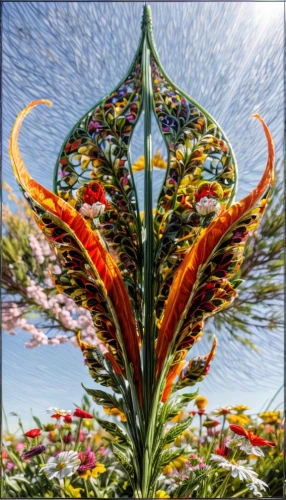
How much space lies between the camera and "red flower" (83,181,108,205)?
1173 millimetres

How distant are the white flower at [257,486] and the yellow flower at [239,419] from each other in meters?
0.16

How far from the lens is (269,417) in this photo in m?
1.46

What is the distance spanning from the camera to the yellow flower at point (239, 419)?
141cm

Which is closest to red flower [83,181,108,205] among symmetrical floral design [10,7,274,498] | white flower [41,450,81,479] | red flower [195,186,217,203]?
symmetrical floral design [10,7,274,498]

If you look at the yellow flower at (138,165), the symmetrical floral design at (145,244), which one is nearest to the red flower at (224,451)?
the symmetrical floral design at (145,244)

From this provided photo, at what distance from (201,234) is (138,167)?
14.7 inches

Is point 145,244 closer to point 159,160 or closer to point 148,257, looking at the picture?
point 148,257

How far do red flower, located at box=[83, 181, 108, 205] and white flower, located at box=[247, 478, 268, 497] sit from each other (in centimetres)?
65

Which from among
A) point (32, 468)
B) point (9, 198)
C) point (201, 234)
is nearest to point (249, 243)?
point (201, 234)

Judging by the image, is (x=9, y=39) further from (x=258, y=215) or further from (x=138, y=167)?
(x=258, y=215)

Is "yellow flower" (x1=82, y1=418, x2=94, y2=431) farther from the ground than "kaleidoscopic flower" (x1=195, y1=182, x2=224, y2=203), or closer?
closer

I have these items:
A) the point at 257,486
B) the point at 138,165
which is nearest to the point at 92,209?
the point at 138,165

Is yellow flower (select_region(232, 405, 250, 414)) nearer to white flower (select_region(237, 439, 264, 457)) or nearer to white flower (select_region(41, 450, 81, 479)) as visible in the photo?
white flower (select_region(237, 439, 264, 457))

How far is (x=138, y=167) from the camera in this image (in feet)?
4.90
